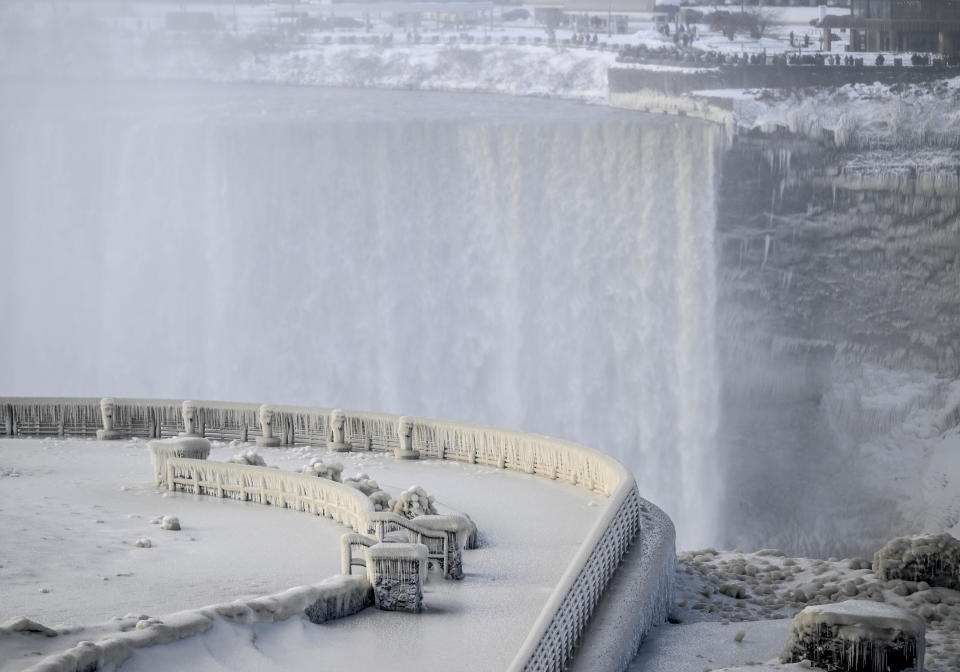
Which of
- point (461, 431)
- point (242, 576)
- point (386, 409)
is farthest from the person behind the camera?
point (386, 409)

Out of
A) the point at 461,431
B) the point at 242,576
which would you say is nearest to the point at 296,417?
the point at 461,431

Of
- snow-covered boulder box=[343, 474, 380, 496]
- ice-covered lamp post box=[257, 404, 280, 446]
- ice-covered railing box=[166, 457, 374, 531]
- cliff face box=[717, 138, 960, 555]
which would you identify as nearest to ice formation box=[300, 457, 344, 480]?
→ snow-covered boulder box=[343, 474, 380, 496]

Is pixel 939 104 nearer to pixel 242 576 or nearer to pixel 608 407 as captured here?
pixel 608 407

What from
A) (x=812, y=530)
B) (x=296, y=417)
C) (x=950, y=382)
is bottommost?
(x=812, y=530)

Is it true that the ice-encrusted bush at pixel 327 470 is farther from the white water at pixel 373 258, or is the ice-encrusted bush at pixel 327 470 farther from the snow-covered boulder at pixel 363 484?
the white water at pixel 373 258

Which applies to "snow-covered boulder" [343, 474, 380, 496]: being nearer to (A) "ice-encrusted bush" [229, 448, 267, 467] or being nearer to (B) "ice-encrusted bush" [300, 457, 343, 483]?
(B) "ice-encrusted bush" [300, 457, 343, 483]

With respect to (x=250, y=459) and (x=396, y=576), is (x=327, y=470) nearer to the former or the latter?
(x=250, y=459)

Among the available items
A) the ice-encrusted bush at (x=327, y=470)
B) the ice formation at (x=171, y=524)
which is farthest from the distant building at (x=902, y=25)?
the ice formation at (x=171, y=524)
